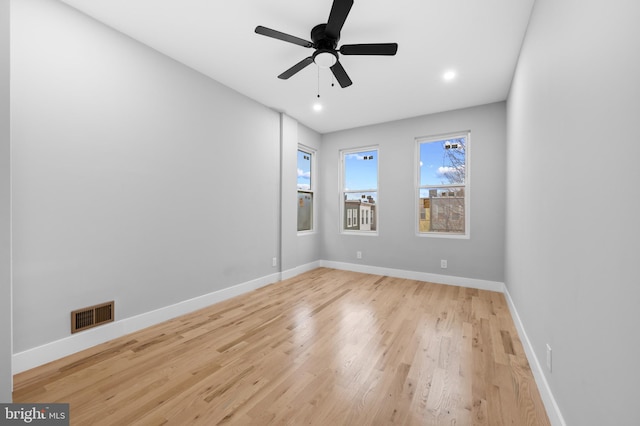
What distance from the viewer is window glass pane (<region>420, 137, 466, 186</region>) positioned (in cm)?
427

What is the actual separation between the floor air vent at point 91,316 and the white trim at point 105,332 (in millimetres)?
49

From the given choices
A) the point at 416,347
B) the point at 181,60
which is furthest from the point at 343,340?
the point at 181,60

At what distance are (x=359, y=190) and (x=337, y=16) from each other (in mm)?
3526

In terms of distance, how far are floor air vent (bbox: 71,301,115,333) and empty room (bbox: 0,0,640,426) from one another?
0.04 ft

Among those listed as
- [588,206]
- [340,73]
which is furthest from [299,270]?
[588,206]

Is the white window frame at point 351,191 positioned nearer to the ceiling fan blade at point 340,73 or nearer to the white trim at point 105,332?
the ceiling fan blade at point 340,73

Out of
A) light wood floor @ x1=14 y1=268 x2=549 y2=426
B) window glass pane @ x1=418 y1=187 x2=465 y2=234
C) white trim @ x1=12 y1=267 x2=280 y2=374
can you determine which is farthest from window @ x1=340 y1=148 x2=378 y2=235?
white trim @ x1=12 y1=267 x2=280 y2=374

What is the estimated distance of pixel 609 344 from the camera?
0.90 meters

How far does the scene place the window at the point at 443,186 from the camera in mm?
4230

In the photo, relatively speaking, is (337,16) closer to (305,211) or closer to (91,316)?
(91,316)

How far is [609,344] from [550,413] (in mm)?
943

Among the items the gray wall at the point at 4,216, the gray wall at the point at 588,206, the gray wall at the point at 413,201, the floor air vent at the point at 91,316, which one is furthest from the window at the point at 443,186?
the gray wall at the point at 4,216

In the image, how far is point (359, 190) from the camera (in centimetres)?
517

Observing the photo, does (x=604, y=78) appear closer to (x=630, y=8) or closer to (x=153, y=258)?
(x=630, y=8)
